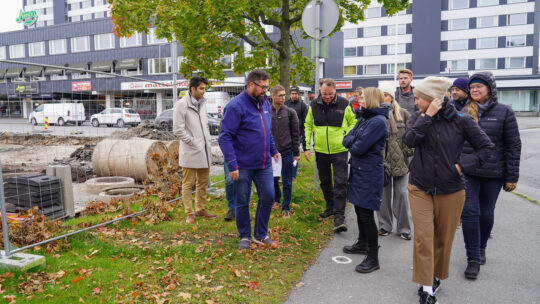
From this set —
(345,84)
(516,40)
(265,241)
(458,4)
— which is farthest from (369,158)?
(458,4)

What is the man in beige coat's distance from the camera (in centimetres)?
601

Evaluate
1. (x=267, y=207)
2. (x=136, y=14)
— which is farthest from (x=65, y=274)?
(x=136, y=14)

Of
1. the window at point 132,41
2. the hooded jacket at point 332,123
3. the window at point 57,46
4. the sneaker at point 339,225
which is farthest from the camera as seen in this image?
the window at point 57,46

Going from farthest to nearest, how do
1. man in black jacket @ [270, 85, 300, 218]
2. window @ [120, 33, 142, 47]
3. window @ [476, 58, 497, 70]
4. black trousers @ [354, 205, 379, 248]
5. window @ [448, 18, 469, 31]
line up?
window @ [448, 18, 469, 31] < window @ [476, 58, 497, 70] < window @ [120, 33, 142, 47] < man in black jacket @ [270, 85, 300, 218] < black trousers @ [354, 205, 379, 248]

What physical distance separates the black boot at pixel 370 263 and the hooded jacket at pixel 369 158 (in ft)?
1.66

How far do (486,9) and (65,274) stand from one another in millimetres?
57470

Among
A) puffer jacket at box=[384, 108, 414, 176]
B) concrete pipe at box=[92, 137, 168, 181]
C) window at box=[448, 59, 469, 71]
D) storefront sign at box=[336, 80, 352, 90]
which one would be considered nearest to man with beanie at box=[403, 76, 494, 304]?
puffer jacket at box=[384, 108, 414, 176]

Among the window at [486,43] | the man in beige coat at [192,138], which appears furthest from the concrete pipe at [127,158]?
the window at [486,43]

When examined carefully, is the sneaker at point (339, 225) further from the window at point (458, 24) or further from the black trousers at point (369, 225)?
the window at point (458, 24)

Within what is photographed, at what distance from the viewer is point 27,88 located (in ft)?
17.7

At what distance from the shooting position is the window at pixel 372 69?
54844 mm

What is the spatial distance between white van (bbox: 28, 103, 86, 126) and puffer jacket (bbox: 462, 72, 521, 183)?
5.27 m

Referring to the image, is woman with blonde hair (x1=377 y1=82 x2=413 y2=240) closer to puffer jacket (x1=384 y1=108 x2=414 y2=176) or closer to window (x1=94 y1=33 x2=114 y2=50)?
puffer jacket (x1=384 y1=108 x2=414 y2=176)

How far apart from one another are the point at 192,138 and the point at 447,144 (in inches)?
144
